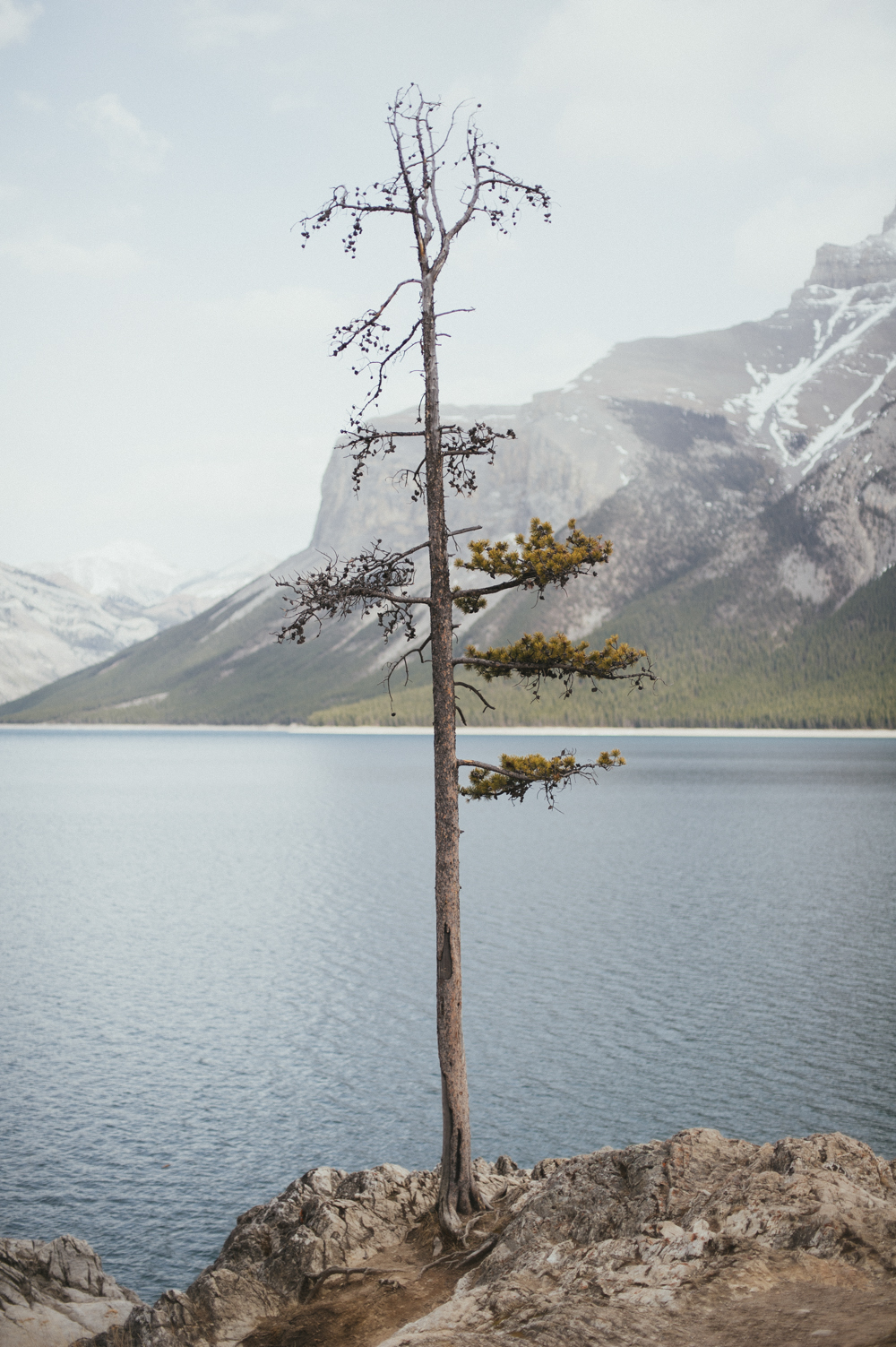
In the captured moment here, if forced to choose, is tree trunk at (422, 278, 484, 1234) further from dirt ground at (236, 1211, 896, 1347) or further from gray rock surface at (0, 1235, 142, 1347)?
gray rock surface at (0, 1235, 142, 1347)

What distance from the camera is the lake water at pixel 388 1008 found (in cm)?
3036

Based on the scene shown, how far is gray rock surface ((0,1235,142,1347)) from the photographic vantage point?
18.7 m

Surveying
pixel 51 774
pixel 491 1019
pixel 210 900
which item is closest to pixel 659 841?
pixel 210 900

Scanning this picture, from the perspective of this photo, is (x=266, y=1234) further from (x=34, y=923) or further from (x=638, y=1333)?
(x=34, y=923)

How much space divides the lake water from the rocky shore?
545cm

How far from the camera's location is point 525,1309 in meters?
14.2

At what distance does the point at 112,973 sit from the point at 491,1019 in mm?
21514

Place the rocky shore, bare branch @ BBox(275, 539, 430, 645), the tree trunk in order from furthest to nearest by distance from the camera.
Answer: the tree trunk
bare branch @ BBox(275, 539, 430, 645)
the rocky shore

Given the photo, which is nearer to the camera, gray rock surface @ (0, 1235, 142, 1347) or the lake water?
gray rock surface @ (0, 1235, 142, 1347)

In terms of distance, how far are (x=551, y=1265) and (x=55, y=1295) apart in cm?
1128

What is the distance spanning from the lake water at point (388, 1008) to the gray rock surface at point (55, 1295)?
2510mm

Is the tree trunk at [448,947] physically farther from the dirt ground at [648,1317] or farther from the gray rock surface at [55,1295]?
the gray rock surface at [55,1295]

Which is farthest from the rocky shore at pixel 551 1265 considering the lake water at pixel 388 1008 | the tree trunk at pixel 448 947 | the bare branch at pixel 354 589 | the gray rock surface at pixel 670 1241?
the bare branch at pixel 354 589

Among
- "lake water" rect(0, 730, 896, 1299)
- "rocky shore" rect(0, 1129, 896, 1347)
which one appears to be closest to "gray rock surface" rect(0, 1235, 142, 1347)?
"rocky shore" rect(0, 1129, 896, 1347)
